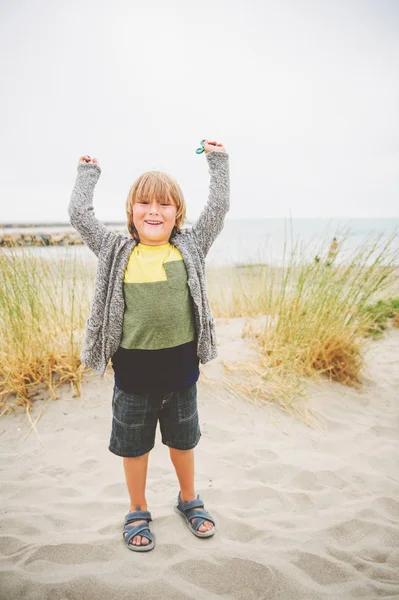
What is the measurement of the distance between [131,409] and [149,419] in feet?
0.31

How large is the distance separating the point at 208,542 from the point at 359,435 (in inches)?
55.4

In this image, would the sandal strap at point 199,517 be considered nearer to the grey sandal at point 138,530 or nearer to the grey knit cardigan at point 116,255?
the grey sandal at point 138,530

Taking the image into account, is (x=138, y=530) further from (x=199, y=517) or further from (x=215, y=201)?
(x=215, y=201)

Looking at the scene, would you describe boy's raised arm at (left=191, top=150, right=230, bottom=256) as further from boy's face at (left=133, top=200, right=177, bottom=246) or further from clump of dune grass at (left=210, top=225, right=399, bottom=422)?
clump of dune grass at (left=210, top=225, right=399, bottom=422)

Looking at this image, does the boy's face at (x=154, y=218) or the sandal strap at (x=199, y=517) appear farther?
the sandal strap at (x=199, y=517)

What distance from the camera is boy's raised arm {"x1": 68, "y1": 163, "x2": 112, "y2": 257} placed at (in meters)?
1.47

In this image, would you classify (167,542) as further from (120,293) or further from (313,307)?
(313,307)

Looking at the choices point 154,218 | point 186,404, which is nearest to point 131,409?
point 186,404

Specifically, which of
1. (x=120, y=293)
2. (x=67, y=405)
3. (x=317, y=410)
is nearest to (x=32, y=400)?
(x=67, y=405)

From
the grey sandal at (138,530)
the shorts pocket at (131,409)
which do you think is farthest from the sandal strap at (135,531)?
the shorts pocket at (131,409)

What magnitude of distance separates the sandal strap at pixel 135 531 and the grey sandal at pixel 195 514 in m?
0.19

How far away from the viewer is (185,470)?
163 centimetres

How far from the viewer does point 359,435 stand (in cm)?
246

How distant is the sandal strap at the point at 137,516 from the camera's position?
1.61 m
